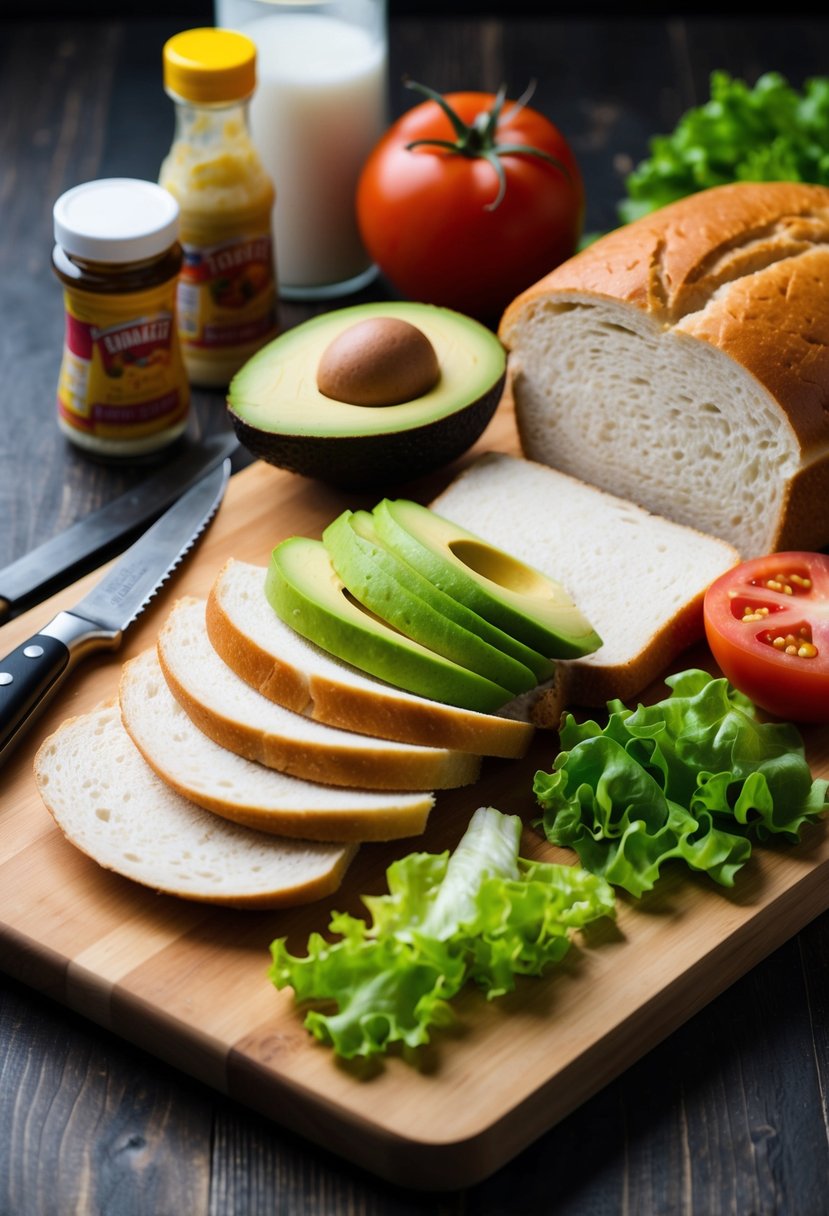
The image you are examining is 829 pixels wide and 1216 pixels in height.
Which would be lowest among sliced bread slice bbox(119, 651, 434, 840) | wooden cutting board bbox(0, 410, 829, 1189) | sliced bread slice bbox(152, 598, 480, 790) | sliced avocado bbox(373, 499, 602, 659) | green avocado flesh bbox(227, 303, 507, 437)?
wooden cutting board bbox(0, 410, 829, 1189)

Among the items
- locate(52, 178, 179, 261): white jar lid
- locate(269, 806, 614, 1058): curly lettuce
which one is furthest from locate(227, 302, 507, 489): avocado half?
locate(269, 806, 614, 1058): curly lettuce

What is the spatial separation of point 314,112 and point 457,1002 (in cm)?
295

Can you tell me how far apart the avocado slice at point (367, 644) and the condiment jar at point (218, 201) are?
1.39 m

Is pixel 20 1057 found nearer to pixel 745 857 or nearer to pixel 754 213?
pixel 745 857

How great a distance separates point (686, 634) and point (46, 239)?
279 centimetres

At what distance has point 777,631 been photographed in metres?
3.14

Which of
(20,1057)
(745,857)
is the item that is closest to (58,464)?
(20,1057)

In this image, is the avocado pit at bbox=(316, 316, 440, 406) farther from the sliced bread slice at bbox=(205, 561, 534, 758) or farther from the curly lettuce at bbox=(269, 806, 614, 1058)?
the curly lettuce at bbox=(269, 806, 614, 1058)

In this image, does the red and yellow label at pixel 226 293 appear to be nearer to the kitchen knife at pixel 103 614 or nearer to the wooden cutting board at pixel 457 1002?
the kitchen knife at pixel 103 614

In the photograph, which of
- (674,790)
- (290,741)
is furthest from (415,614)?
(674,790)

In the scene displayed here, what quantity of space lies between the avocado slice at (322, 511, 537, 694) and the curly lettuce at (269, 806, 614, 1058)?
0.42 metres

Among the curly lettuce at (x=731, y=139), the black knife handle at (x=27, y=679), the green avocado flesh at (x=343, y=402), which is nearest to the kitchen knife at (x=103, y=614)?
the black knife handle at (x=27, y=679)

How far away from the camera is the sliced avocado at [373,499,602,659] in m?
3.03

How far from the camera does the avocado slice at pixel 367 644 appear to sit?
291 cm
